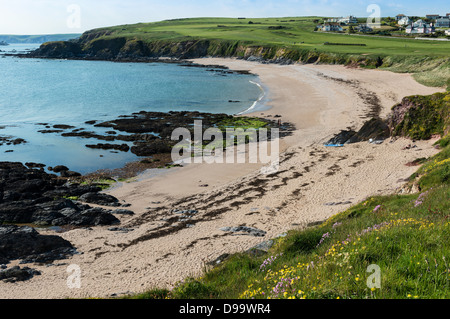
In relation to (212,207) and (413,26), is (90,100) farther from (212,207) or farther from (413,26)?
(413,26)

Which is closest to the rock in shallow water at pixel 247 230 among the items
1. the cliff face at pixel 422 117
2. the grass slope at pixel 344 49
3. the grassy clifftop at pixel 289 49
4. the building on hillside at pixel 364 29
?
the cliff face at pixel 422 117

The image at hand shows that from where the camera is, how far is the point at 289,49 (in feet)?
324

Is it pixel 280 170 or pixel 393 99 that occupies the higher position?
pixel 393 99

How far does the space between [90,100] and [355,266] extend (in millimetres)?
62437

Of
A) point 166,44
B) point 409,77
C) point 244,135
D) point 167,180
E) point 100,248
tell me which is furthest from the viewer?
point 166,44

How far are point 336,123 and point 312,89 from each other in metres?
23.8

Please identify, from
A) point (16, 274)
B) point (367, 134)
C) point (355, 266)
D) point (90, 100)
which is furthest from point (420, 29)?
point (16, 274)

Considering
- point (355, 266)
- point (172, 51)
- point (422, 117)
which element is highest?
point (172, 51)

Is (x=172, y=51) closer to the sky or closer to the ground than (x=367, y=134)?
closer to the sky

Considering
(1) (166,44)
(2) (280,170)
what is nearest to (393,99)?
(2) (280,170)

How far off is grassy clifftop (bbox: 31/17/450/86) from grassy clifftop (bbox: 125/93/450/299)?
50.8m

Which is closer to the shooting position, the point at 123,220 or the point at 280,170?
the point at 123,220
